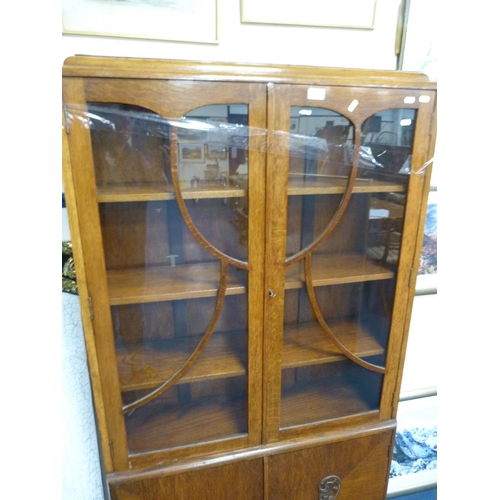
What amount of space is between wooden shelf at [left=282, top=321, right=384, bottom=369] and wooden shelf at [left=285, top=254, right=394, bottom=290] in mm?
118

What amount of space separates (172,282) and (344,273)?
1.30 ft

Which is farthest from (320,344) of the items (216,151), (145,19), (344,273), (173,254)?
(145,19)

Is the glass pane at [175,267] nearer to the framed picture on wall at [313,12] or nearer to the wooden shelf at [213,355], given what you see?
the wooden shelf at [213,355]

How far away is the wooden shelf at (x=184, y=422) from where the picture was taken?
81 centimetres

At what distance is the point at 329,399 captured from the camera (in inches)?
37.0

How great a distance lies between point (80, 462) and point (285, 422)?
2.15 feet

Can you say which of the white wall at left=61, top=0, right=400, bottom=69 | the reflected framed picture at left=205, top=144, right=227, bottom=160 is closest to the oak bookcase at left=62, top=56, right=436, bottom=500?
the reflected framed picture at left=205, top=144, right=227, bottom=160

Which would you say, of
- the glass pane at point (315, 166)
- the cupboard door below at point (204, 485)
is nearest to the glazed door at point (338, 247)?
the glass pane at point (315, 166)

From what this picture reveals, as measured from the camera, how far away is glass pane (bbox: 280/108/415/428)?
0.77 meters

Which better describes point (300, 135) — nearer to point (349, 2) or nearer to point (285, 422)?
point (349, 2)

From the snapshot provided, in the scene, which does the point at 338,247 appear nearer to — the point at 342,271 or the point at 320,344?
the point at 342,271

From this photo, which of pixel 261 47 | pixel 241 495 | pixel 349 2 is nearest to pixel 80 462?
pixel 241 495

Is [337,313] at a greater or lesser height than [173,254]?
lesser

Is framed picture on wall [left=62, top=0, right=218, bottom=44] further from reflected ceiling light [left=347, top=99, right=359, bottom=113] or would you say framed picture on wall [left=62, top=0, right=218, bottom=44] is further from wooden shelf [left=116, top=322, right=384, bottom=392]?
wooden shelf [left=116, top=322, right=384, bottom=392]
